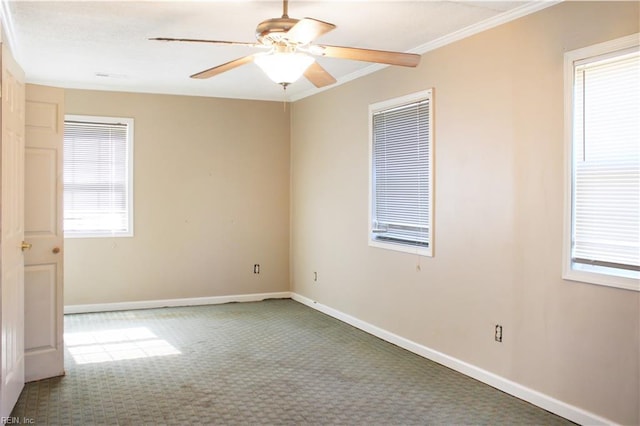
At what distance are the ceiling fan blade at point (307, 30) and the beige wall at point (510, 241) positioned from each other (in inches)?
61.3

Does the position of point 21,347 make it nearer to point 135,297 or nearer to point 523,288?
point 135,297

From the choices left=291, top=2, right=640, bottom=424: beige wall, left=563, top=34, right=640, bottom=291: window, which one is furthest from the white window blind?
left=291, top=2, right=640, bottom=424: beige wall

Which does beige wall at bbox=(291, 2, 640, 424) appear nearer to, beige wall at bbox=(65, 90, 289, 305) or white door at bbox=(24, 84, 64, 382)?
beige wall at bbox=(65, 90, 289, 305)

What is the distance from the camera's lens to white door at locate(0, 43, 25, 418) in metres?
3.05

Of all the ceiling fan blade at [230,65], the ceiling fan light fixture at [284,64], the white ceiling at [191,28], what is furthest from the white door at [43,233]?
the ceiling fan light fixture at [284,64]

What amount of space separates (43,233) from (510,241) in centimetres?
315

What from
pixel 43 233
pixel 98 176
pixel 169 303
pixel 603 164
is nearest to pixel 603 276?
pixel 603 164

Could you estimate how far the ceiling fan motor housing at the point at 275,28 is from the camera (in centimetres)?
271

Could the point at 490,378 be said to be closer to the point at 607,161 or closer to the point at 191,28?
the point at 607,161

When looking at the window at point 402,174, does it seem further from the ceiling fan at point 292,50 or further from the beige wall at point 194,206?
the beige wall at point 194,206

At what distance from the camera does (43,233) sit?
389cm

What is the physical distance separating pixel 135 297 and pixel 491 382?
13.5 feet

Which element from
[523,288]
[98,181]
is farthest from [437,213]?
[98,181]

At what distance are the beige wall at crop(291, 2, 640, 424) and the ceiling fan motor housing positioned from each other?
1672 millimetres
